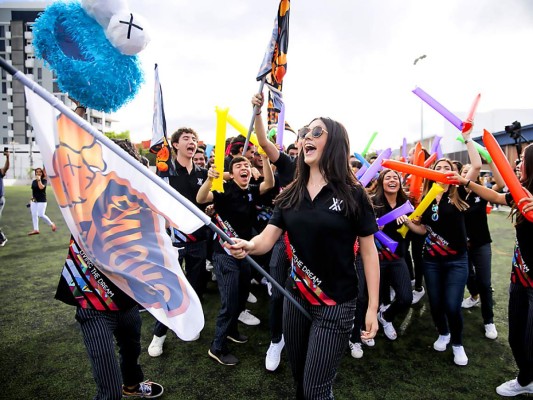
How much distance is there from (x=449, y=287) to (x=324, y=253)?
2.21 m

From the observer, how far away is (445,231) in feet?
12.2

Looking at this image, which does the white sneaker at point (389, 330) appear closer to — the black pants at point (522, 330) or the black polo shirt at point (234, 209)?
the black pants at point (522, 330)

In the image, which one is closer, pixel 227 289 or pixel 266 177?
pixel 227 289

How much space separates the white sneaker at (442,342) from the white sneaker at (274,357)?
1.78m

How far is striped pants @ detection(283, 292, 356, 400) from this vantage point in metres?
2.16

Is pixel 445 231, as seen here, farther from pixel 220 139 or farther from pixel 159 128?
pixel 159 128

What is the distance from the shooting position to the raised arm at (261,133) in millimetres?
3066

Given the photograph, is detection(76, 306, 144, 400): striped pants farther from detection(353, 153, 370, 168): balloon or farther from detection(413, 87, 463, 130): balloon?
detection(353, 153, 370, 168): balloon

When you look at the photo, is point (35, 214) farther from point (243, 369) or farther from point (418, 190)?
point (418, 190)

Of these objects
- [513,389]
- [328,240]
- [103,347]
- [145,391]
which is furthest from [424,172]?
[145,391]

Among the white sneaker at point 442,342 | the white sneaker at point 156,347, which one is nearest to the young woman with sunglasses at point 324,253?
the white sneaker at point 156,347

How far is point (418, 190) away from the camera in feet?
16.6

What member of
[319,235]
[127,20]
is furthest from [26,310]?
[319,235]

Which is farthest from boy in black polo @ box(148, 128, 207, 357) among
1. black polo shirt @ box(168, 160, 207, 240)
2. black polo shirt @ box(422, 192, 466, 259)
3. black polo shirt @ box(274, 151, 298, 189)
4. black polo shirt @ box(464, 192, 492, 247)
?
black polo shirt @ box(464, 192, 492, 247)
